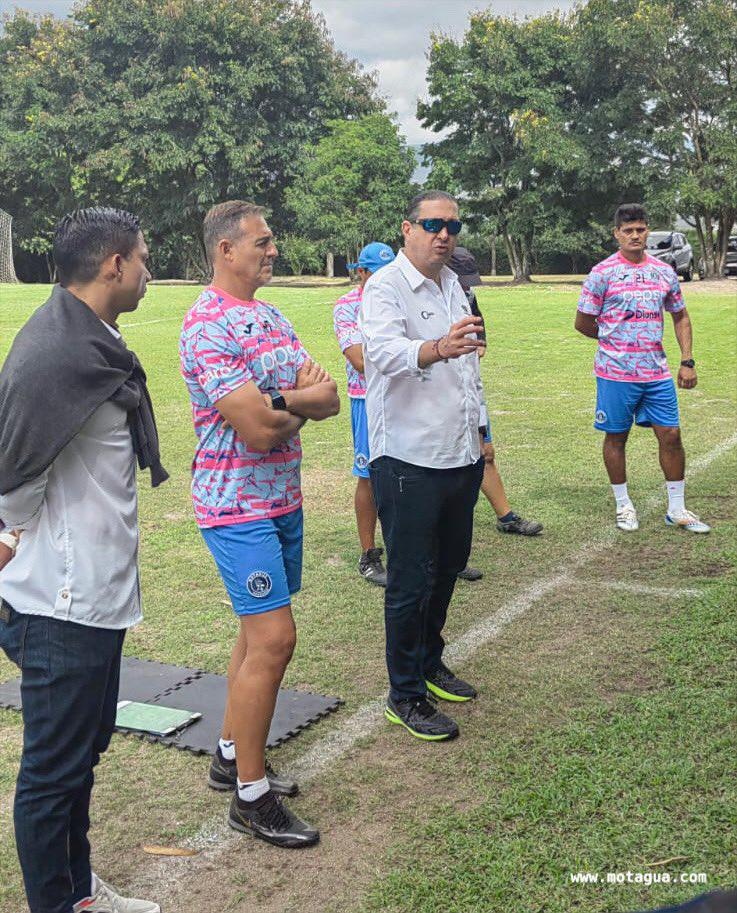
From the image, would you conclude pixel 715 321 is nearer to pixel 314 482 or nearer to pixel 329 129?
pixel 314 482

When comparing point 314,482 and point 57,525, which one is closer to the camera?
point 57,525

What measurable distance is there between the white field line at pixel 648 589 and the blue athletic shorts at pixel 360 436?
5.25 ft

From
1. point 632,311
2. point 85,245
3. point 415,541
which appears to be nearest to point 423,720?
point 415,541

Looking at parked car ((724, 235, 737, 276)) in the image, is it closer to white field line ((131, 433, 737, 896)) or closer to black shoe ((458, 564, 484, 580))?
white field line ((131, 433, 737, 896))

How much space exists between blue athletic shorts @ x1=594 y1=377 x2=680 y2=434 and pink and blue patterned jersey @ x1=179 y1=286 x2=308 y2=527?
4.11 m

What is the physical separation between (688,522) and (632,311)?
1561 mm

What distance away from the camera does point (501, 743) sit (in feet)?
14.3

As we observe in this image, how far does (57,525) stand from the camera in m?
2.85

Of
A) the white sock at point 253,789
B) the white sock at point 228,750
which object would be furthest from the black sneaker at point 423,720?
the white sock at point 253,789

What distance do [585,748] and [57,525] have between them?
2446 millimetres

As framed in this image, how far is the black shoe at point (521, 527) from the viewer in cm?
746

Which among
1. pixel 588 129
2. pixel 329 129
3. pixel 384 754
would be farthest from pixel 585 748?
pixel 329 129

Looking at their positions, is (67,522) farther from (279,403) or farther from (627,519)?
(627,519)

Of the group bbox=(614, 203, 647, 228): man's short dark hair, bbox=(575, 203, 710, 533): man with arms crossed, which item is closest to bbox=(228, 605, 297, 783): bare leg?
bbox=(575, 203, 710, 533): man with arms crossed
